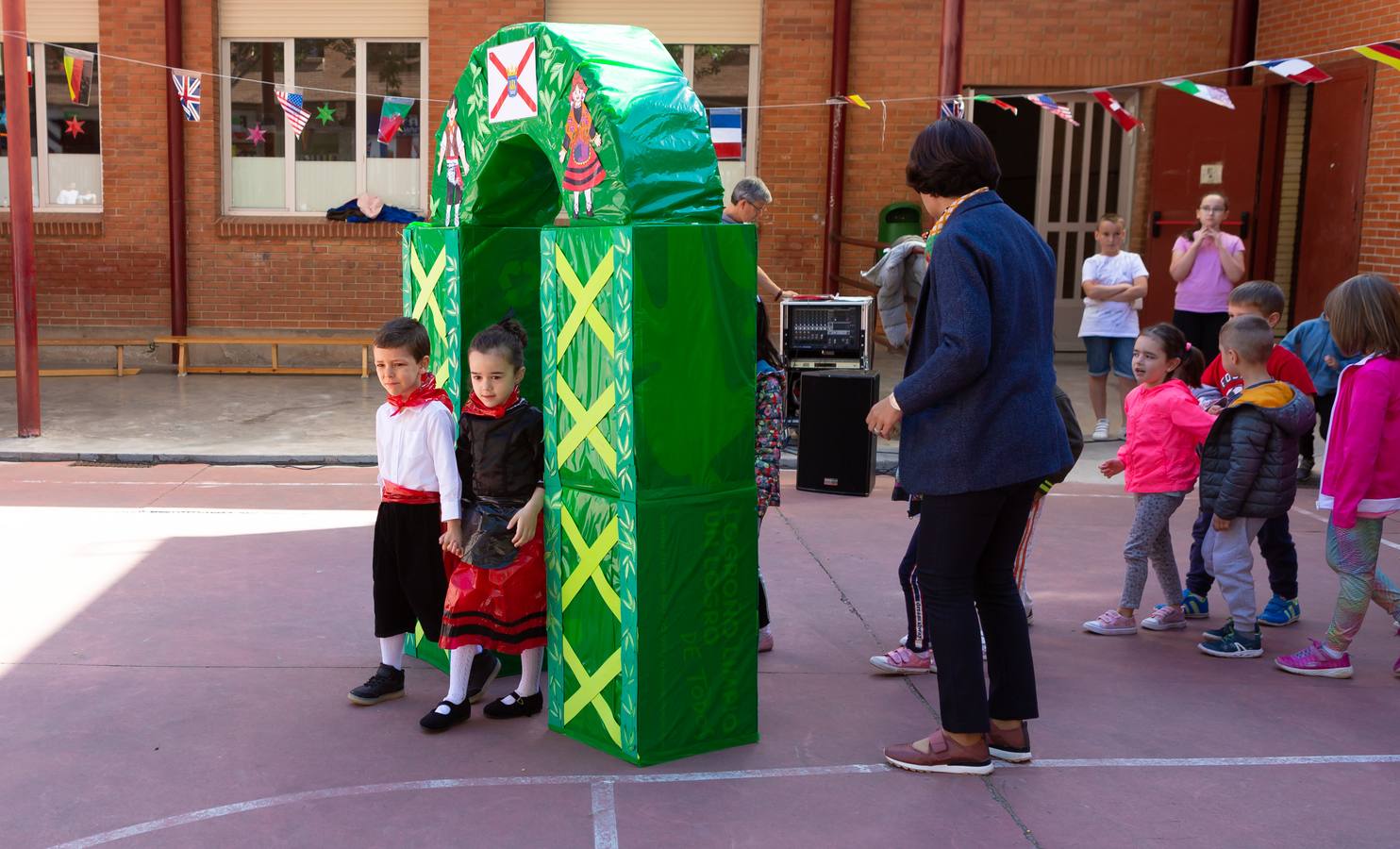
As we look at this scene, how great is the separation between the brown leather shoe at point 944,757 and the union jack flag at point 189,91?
9.95 m

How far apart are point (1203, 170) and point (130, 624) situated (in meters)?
11.3

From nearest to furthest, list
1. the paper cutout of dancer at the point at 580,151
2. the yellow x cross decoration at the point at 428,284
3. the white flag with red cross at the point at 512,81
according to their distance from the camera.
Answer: the paper cutout of dancer at the point at 580,151
the white flag with red cross at the point at 512,81
the yellow x cross decoration at the point at 428,284

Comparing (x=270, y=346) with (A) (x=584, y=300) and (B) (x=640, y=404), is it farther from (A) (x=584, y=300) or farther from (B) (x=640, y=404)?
(B) (x=640, y=404)

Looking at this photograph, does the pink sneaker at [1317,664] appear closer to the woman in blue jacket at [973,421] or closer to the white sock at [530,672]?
the woman in blue jacket at [973,421]

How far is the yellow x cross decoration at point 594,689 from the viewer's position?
4.44m

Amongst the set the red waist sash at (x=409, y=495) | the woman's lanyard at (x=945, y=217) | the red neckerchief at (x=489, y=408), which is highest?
the woman's lanyard at (x=945, y=217)

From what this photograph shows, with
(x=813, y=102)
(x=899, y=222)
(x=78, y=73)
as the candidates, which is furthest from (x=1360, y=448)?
(x=78, y=73)

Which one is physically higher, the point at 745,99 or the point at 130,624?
the point at 745,99

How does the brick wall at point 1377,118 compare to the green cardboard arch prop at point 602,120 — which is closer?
the green cardboard arch prop at point 602,120

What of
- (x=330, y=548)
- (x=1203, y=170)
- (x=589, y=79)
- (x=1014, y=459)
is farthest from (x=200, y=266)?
(x=1014, y=459)

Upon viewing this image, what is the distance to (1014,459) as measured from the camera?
411 centimetres

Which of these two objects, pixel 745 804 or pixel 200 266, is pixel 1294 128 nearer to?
pixel 200 266

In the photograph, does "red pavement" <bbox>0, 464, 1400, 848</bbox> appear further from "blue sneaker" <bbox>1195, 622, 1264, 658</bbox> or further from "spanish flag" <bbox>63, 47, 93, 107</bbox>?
"spanish flag" <bbox>63, 47, 93, 107</bbox>

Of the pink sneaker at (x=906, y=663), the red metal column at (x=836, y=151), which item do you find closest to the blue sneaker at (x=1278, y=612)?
the pink sneaker at (x=906, y=663)
